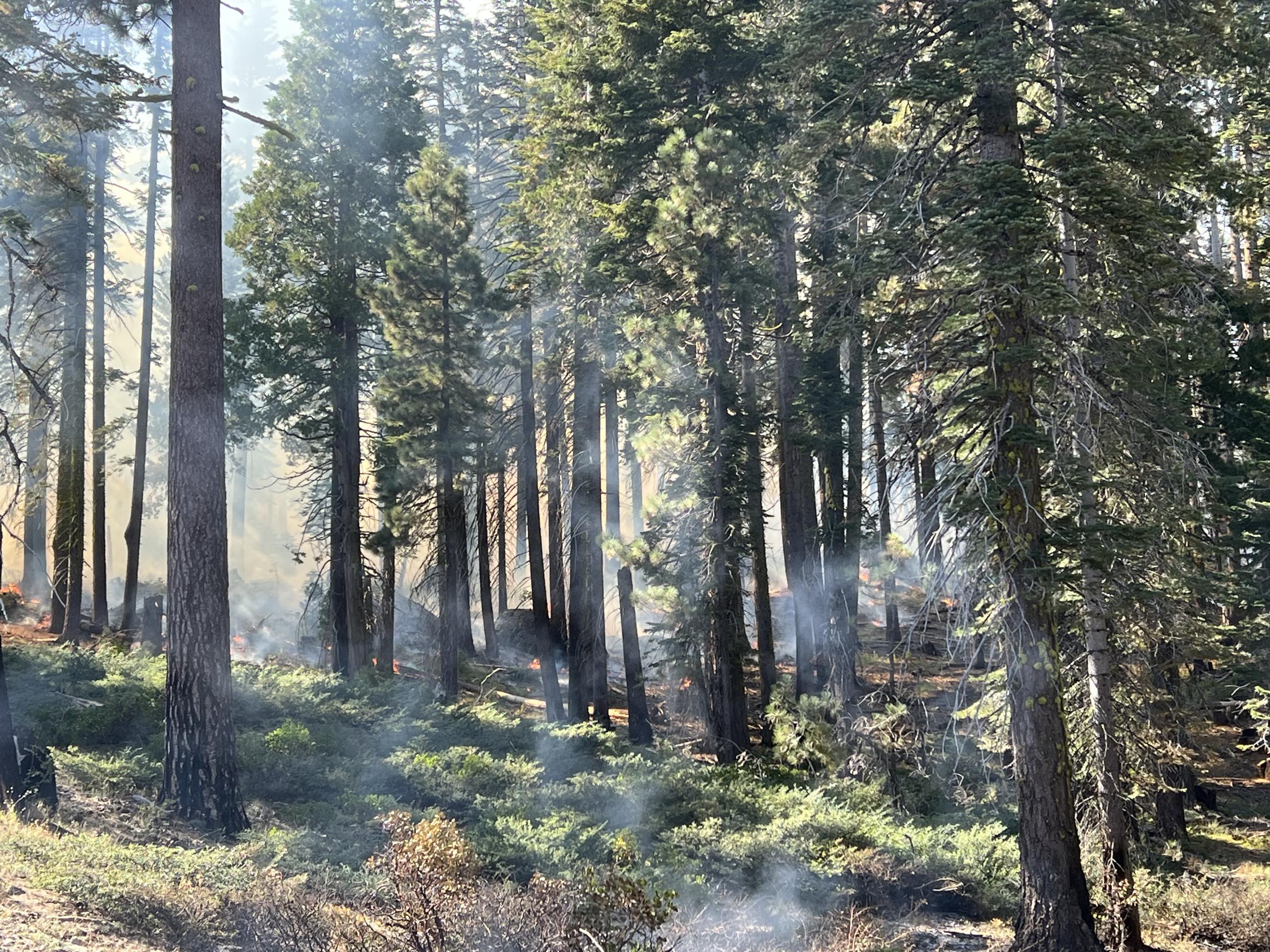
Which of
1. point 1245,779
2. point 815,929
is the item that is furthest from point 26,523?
point 1245,779

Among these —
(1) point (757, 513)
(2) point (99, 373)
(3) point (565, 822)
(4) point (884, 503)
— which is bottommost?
(3) point (565, 822)

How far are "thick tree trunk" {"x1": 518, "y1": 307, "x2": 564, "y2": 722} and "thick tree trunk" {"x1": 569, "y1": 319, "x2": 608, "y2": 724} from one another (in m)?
0.45

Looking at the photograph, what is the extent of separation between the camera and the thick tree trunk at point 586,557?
1961 centimetres

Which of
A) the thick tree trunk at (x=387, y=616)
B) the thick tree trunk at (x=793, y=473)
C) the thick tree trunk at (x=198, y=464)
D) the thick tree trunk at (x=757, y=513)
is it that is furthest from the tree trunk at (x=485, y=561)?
the thick tree trunk at (x=198, y=464)

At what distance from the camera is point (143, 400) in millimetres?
24500

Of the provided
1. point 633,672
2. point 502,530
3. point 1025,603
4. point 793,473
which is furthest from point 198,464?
point 502,530

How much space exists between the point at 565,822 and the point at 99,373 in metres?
18.2

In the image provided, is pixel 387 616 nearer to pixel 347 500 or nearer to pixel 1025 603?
pixel 347 500

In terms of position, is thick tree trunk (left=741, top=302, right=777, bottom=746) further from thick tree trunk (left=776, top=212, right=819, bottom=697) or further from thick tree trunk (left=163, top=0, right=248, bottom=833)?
thick tree trunk (left=163, top=0, right=248, bottom=833)

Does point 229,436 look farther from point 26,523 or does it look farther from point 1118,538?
point 1118,538

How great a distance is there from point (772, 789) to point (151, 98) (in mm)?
12337

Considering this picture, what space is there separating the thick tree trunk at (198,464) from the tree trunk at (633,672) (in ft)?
31.2

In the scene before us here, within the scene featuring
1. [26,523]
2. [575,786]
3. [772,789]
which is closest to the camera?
[575,786]

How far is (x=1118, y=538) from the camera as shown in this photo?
8789mm
